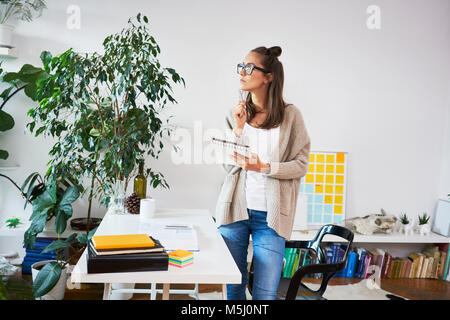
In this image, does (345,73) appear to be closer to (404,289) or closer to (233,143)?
(404,289)

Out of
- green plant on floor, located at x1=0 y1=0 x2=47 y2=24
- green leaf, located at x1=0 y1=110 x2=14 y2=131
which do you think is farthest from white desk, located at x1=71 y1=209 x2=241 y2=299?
green plant on floor, located at x1=0 y1=0 x2=47 y2=24

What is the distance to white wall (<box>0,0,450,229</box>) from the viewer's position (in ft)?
11.2

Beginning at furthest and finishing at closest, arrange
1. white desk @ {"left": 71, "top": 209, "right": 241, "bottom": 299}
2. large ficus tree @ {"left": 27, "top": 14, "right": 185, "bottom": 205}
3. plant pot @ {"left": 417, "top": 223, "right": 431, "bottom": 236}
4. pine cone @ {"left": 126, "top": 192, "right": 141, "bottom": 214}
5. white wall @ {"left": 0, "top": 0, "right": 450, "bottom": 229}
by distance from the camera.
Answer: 1. plant pot @ {"left": 417, "top": 223, "right": 431, "bottom": 236}
2. white wall @ {"left": 0, "top": 0, "right": 450, "bottom": 229}
3. large ficus tree @ {"left": 27, "top": 14, "right": 185, "bottom": 205}
4. pine cone @ {"left": 126, "top": 192, "right": 141, "bottom": 214}
5. white desk @ {"left": 71, "top": 209, "right": 241, "bottom": 299}

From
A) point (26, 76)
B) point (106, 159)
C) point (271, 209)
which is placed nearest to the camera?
point (271, 209)

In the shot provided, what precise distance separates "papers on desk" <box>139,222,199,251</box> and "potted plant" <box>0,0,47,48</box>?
2203 mm

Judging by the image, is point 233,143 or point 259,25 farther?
point 259,25

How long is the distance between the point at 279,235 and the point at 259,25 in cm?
234

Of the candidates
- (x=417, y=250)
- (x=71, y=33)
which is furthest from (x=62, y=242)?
(x=417, y=250)

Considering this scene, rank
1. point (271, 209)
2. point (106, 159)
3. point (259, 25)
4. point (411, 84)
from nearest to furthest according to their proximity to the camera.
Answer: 1. point (271, 209)
2. point (106, 159)
3. point (259, 25)
4. point (411, 84)

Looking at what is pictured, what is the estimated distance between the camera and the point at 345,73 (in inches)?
146

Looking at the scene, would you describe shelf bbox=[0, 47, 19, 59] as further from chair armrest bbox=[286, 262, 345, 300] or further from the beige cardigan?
chair armrest bbox=[286, 262, 345, 300]

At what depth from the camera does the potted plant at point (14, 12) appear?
3.17 metres

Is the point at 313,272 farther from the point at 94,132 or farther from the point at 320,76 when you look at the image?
the point at 320,76

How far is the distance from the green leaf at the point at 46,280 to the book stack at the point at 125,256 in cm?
112
